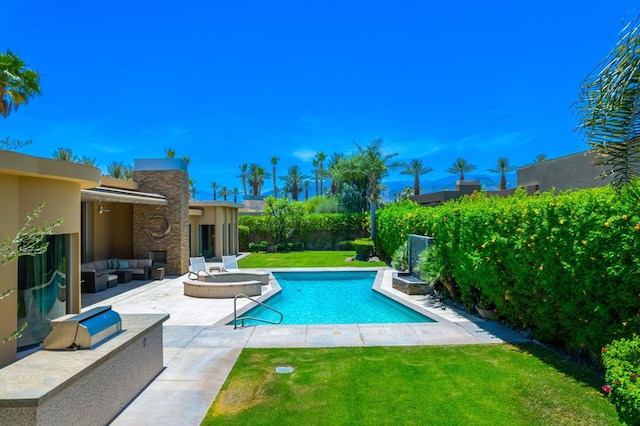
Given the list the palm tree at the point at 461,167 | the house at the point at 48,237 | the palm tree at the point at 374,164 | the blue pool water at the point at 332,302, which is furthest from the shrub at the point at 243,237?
the palm tree at the point at 461,167

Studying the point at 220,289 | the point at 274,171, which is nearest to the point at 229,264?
the point at 220,289

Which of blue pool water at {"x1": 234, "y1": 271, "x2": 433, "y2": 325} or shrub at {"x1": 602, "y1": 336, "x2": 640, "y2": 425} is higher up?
shrub at {"x1": 602, "y1": 336, "x2": 640, "y2": 425}

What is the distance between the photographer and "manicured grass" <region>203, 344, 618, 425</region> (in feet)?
17.7

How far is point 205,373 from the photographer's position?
709 centimetres

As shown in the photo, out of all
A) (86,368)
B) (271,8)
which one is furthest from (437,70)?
(86,368)

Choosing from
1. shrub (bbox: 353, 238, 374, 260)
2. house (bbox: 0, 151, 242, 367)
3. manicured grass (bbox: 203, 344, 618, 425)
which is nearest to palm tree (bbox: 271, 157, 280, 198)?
shrub (bbox: 353, 238, 374, 260)

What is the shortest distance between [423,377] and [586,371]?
3025 millimetres

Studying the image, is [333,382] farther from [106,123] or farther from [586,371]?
[106,123]

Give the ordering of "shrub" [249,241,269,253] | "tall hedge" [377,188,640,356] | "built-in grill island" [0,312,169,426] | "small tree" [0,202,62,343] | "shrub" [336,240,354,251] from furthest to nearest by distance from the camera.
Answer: "shrub" [336,240,354,251], "shrub" [249,241,269,253], "tall hedge" [377,188,640,356], "built-in grill island" [0,312,169,426], "small tree" [0,202,62,343]

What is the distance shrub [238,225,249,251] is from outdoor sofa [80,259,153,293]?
15.1m

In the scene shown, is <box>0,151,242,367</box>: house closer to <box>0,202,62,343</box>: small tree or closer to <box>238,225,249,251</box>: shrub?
<box>0,202,62,343</box>: small tree

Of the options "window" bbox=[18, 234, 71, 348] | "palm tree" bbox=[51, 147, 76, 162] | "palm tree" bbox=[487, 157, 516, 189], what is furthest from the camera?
"palm tree" bbox=[487, 157, 516, 189]

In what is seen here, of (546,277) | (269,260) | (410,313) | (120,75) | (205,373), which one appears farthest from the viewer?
(120,75)

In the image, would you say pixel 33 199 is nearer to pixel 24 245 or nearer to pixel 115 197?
pixel 24 245
